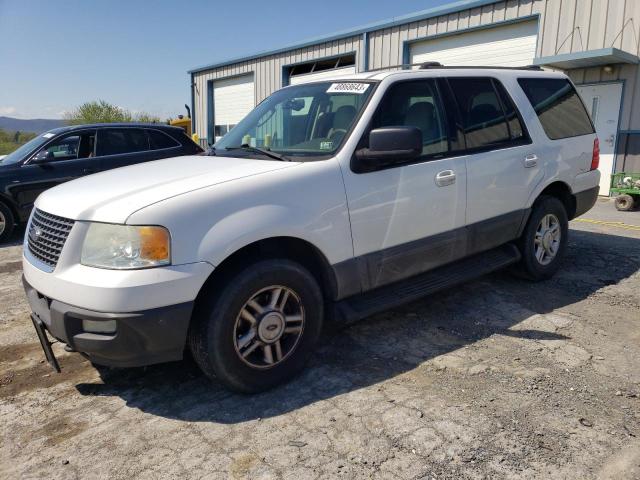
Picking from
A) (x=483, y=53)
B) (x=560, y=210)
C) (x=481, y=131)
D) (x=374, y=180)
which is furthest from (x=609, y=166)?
(x=374, y=180)

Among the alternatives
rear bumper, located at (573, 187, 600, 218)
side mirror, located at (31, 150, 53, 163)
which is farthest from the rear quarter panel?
side mirror, located at (31, 150, 53, 163)

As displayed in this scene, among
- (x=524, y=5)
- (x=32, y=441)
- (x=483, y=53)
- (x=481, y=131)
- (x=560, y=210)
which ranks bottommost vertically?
(x=32, y=441)

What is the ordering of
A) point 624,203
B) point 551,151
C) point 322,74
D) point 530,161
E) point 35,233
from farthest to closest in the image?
point 322,74, point 624,203, point 551,151, point 530,161, point 35,233

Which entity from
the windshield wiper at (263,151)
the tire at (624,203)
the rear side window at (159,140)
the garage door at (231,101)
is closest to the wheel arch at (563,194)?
the windshield wiper at (263,151)

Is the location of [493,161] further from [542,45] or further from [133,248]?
[542,45]

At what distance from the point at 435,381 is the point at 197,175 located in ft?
6.39

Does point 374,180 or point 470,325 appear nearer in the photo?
point 374,180

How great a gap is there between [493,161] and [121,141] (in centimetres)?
643

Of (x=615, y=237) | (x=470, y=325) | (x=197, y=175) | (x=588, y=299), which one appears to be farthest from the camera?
(x=615, y=237)

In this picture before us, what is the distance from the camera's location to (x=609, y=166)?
11273mm

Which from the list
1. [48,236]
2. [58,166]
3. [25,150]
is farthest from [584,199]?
[25,150]

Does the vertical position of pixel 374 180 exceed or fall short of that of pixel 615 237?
it exceeds it

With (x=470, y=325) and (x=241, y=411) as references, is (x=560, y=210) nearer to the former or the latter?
(x=470, y=325)

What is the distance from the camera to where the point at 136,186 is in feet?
9.80
